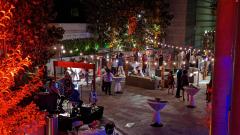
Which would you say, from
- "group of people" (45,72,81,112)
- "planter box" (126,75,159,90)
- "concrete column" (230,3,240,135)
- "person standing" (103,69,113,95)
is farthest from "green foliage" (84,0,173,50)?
"concrete column" (230,3,240,135)

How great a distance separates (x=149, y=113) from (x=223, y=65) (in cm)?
1251

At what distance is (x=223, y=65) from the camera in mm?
5883

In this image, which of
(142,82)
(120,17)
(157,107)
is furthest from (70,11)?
(157,107)

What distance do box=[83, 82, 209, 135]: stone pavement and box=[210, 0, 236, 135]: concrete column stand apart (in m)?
9.63

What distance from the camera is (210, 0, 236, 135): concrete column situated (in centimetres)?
581

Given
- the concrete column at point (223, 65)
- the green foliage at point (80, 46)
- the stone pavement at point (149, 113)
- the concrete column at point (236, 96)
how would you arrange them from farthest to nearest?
the green foliage at point (80, 46), the stone pavement at point (149, 113), the concrete column at point (223, 65), the concrete column at point (236, 96)

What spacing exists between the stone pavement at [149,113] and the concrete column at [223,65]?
963 centimetres

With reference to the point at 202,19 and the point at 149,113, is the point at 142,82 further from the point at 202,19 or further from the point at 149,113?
the point at 202,19

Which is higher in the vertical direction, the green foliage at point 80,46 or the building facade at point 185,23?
the building facade at point 185,23

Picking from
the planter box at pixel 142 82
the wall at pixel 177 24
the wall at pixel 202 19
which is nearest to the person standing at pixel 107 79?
the planter box at pixel 142 82

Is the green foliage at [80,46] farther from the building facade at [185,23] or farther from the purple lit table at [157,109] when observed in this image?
the purple lit table at [157,109]

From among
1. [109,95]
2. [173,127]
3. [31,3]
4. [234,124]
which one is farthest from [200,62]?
[234,124]

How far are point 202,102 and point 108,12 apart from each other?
13225 millimetres

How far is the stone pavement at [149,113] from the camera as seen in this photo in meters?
15.8
